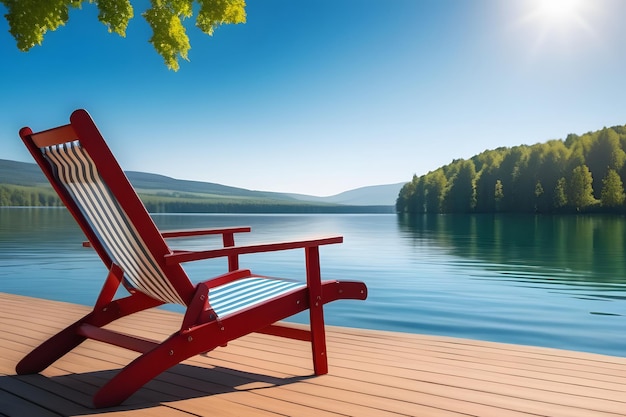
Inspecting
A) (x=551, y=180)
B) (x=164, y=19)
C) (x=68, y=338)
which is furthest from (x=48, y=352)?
(x=551, y=180)

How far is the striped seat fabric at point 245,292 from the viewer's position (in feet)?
9.02

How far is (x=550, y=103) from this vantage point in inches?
2724

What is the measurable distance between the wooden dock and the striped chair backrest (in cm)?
54

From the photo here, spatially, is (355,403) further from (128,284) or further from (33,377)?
(33,377)

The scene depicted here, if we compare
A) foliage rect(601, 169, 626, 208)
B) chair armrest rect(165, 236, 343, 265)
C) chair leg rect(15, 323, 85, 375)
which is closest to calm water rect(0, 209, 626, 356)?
chair armrest rect(165, 236, 343, 265)

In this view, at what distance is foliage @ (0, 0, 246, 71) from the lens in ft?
18.7

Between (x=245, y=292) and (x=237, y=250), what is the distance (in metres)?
0.54

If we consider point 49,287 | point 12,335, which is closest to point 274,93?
point 49,287

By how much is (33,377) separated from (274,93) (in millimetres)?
39785

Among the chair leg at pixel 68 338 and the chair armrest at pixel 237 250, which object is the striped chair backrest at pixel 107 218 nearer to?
the chair armrest at pixel 237 250

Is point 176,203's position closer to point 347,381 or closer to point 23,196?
point 23,196

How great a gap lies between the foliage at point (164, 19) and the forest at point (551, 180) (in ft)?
201

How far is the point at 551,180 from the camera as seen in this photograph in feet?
217

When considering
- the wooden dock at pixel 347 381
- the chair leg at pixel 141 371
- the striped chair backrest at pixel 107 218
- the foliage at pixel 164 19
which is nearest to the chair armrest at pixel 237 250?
the striped chair backrest at pixel 107 218
